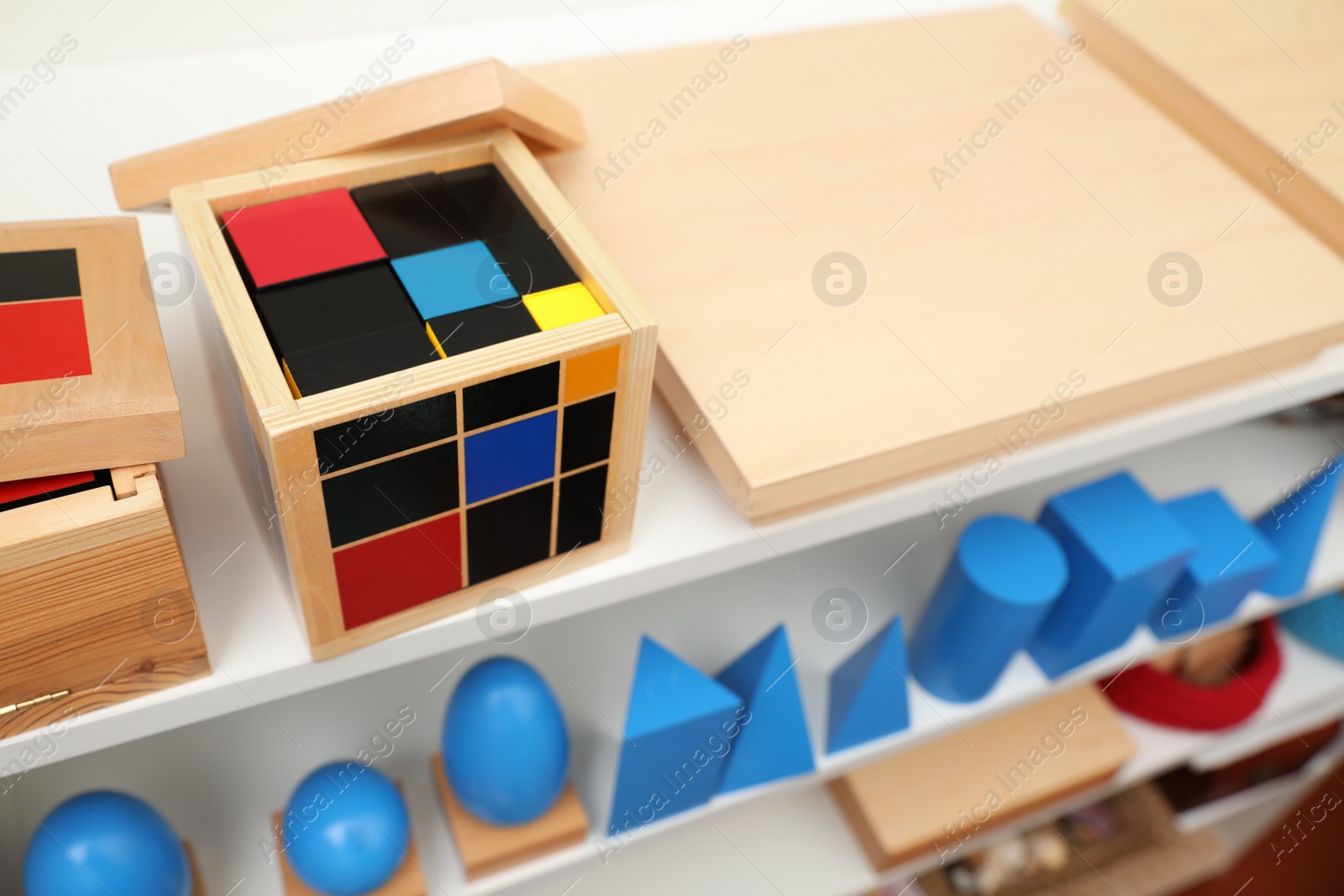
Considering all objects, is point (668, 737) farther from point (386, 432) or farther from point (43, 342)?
point (43, 342)

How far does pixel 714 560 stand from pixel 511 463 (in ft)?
0.58

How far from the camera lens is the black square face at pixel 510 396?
0.47 metres

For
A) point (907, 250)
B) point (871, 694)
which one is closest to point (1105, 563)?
point (871, 694)

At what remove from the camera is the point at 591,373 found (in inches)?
19.7

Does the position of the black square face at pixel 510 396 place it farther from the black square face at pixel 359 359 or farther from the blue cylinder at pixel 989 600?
the blue cylinder at pixel 989 600

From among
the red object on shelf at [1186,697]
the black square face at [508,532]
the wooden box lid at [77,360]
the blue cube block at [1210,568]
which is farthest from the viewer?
the red object on shelf at [1186,697]

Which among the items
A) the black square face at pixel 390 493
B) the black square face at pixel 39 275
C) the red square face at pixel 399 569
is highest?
the black square face at pixel 39 275

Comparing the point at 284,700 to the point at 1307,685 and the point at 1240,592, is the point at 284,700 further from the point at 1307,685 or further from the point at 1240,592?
the point at 1307,685

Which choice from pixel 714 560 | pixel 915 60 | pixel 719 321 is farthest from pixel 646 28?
pixel 714 560

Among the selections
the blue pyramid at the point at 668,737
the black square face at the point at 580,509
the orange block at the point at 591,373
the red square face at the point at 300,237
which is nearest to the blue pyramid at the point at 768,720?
the blue pyramid at the point at 668,737

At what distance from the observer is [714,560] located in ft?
2.09

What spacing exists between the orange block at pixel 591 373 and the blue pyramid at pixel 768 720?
13.5 inches

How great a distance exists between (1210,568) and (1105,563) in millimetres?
175

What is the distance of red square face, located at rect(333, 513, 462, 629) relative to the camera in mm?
516
